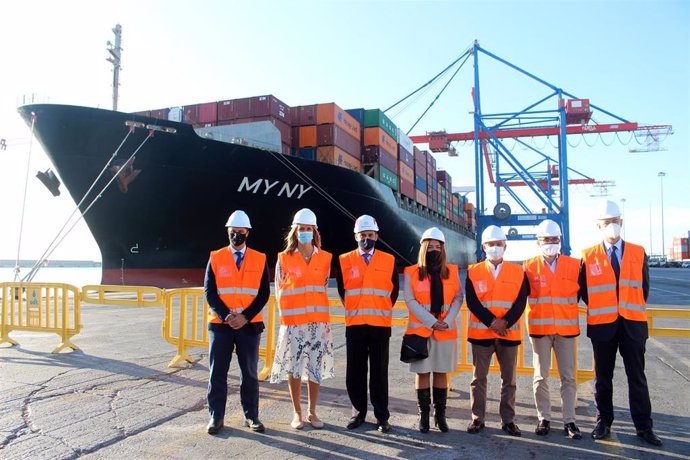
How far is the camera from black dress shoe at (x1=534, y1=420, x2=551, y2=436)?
381 cm

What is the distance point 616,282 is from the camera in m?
3.88

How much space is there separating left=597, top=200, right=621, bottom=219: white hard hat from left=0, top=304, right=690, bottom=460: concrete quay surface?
5.67ft

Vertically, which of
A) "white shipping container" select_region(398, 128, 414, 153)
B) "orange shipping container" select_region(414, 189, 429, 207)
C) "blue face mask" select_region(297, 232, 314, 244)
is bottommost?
"blue face mask" select_region(297, 232, 314, 244)

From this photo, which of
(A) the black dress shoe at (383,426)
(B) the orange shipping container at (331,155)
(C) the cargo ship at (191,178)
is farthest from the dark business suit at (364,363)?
(B) the orange shipping container at (331,155)

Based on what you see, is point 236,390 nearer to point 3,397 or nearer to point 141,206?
point 3,397

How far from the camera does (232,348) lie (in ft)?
13.7

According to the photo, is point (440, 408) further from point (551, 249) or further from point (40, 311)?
point (40, 311)

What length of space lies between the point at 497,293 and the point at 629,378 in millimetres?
1191

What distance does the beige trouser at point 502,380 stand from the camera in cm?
388

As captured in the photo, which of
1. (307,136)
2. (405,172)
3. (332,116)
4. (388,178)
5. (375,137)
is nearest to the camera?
(332,116)

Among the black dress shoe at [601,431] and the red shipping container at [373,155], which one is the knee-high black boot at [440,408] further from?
the red shipping container at [373,155]

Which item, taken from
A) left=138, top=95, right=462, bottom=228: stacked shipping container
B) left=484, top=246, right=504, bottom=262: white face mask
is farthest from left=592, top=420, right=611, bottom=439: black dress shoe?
left=138, top=95, right=462, bottom=228: stacked shipping container

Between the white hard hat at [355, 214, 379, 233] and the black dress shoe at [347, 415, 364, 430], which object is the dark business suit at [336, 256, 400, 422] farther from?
the white hard hat at [355, 214, 379, 233]

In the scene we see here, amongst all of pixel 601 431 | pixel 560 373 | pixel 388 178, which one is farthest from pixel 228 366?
pixel 388 178
